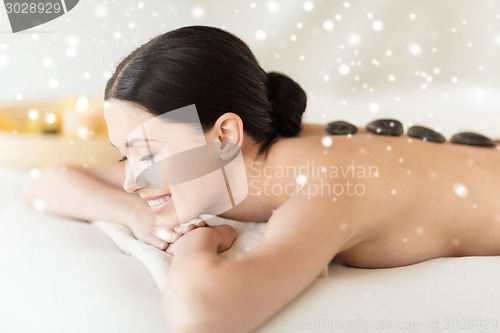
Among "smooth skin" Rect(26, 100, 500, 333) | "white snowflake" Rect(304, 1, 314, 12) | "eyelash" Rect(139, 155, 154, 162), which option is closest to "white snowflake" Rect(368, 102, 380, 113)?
"white snowflake" Rect(304, 1, 314, 12)

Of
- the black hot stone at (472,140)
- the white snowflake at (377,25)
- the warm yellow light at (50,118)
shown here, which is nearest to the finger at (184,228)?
the black hot stone at (472,140)

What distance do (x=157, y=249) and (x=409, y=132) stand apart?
0.65 m

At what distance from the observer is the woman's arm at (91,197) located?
1291 mm

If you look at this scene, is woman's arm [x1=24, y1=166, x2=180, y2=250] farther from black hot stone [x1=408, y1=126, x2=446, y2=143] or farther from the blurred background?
black hot stone [x1=408, y1=126, x2=446, y2=143]

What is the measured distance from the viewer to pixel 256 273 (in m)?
0.83

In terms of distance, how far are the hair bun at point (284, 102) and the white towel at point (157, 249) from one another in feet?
0.77

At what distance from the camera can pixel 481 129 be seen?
1741 mm

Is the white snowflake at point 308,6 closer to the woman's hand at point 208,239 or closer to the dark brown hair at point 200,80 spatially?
the dark brown hair at point 200,80

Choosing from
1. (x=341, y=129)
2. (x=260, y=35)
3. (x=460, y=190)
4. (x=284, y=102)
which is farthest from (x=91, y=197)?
(x=260, y=35)

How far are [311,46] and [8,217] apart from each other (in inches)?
54.0

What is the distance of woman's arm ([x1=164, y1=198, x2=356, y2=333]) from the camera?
80cm

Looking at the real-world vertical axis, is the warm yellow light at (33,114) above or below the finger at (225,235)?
above

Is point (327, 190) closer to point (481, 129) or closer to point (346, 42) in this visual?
point (481, 129)

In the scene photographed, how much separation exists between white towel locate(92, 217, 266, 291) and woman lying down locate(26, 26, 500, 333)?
0.09ft
